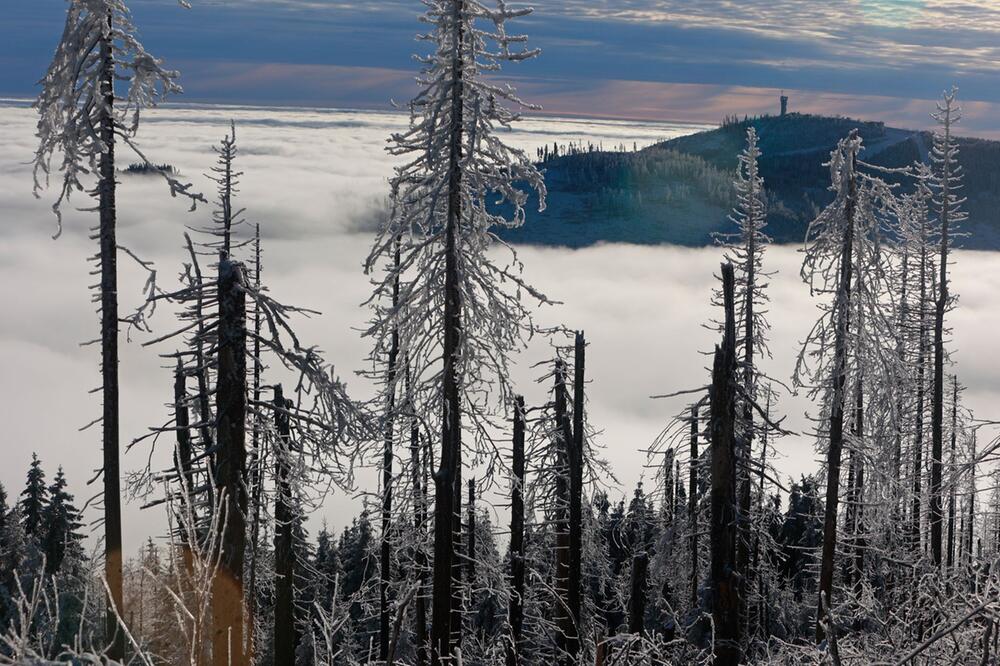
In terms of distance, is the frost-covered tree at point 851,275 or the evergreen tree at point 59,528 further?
the evergreen tree at point 59,528

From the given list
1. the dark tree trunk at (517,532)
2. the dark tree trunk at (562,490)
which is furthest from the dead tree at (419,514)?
the dark tree trunk at (562,490)

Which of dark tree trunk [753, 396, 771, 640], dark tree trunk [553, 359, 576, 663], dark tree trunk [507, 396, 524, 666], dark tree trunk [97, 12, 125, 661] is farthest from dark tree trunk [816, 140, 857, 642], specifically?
dark tree trunk [97, 12, 125, 661]

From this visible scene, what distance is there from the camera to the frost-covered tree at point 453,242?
1509 centimetres

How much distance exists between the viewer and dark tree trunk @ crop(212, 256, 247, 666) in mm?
9836

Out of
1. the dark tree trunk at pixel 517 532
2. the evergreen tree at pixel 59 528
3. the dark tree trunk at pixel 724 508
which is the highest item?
the dark tree trunk at pixel 724 508

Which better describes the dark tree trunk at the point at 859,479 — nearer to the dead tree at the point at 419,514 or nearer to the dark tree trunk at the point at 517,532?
the dark tree trunk at the point at 517,532

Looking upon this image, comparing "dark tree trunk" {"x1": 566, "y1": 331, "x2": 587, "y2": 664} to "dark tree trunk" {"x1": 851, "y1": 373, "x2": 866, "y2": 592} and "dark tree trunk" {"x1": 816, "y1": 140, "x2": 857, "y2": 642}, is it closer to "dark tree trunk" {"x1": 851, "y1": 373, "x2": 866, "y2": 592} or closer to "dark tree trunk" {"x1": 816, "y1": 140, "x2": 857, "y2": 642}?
"dark tree trunk" {"x1": 816, "y1": 140, "x2": 857, "y2": 642}

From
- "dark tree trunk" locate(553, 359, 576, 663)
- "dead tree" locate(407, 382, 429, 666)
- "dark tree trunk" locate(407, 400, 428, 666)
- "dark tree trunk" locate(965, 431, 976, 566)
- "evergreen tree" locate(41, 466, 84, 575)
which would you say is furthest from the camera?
"evergreen tree" locate(41, 466, 84, 575)

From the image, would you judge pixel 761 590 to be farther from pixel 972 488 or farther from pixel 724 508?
pixel 972 488

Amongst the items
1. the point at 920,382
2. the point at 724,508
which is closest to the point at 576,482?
the point at 724,508

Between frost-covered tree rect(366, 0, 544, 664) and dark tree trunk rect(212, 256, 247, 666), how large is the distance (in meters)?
5.12

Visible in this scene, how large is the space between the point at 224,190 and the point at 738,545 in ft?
58.7

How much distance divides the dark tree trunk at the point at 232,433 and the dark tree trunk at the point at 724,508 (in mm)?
6538

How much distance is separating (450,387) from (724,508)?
5791mm
